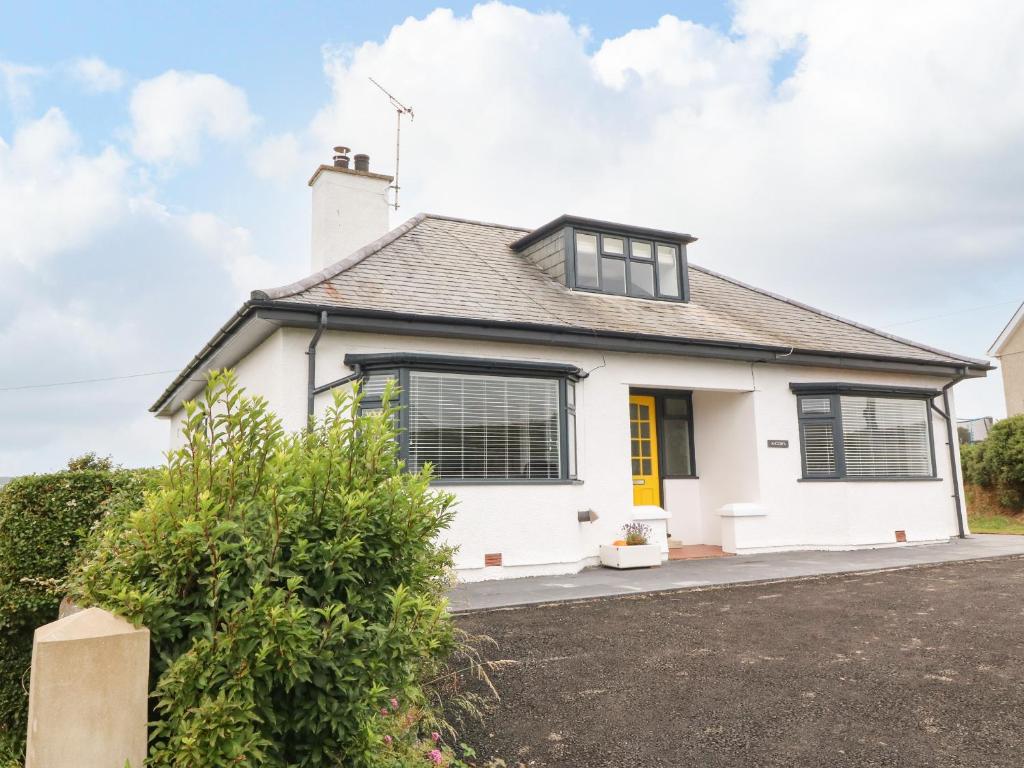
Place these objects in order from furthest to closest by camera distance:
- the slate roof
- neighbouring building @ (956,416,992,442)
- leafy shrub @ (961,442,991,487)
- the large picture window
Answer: neighbouring building @ (956,416,992,442), leafy shrub @ (961,442,991,487), the large picture window, the slate roof

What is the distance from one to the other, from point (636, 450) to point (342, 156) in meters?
8.27

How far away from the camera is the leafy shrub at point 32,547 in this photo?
4.41m

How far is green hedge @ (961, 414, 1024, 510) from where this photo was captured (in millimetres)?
18859

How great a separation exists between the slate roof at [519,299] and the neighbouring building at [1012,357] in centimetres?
1612

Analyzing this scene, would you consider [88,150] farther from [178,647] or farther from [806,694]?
[806,694]

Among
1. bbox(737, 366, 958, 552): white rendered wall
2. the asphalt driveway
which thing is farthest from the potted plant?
the asphalt driveway

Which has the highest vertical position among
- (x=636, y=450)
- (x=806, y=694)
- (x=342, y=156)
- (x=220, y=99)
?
(x=342, y=156)

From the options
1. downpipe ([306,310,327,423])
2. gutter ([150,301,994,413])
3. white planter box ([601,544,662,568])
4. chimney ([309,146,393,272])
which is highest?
chimney ([309,146,393,272])

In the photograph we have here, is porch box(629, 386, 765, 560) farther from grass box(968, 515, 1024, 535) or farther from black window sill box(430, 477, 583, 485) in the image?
grass box(968, 515, 1024, 535)

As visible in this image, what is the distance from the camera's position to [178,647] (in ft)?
7.79

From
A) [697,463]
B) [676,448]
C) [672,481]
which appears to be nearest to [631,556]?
[672,481]

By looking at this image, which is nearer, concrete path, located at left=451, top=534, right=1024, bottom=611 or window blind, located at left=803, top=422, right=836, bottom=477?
concrete path, located at left=451, top=534, right=1024, bottom=611

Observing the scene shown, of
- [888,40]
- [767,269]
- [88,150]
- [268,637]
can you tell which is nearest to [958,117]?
[888,40]

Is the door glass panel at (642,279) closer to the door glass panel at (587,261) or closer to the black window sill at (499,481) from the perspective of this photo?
the door glass panel at (587,261)
